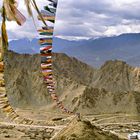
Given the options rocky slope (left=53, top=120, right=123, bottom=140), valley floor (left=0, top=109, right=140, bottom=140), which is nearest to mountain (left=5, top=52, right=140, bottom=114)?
valley floor (left=0, top=109, right=140, bottom=140)

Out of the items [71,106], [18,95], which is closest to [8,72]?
[18,95]

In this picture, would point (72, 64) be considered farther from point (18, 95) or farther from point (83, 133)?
point (83, 133)

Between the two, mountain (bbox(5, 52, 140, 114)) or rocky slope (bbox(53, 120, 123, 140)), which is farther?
mountain (bbox(5, 52, 140, 114))

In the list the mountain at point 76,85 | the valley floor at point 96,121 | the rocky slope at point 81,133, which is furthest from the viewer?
the mountain at point 76,85

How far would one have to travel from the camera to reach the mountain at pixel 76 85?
130m

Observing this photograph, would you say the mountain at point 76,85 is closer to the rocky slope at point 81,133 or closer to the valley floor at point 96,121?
the valley floor at point 96,121

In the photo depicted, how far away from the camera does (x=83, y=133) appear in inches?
436

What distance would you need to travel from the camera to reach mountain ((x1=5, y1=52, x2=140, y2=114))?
427 ft

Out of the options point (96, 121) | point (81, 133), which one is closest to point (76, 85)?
point (96, 121)

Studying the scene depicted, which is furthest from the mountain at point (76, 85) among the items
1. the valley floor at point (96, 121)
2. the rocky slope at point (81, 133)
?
the rocky slope at point (81, 133)

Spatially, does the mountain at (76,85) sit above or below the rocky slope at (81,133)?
below

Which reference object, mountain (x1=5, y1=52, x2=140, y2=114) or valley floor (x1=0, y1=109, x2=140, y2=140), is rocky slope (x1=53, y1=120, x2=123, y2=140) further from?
mountain (x1=5, y1=52, x2=140, y2=114)

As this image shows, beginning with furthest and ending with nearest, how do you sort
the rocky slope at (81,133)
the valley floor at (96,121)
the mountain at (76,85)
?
1. the mountain at (76,85)
2. the valley floor at (96,121)
3. the rocky slope at (81,133)

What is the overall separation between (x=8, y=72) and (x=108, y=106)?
35.4m
